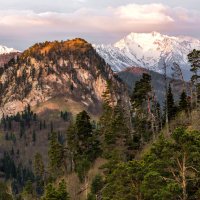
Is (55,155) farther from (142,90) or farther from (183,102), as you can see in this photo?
(183,102)

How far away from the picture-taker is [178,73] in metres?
95.8

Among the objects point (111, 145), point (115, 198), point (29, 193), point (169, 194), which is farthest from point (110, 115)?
point (169, 194)

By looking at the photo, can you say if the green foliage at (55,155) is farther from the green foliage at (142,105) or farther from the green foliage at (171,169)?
the green foliage at (171,169)

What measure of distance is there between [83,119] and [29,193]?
3716 cm

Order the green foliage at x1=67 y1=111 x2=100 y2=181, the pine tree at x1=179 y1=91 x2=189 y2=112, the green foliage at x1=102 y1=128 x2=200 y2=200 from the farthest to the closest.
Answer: the pine tree at x1=179 y1=91 x2=189 y2=112, the green foliage at x1=67 y1=111 x2=100 y2=181, the green foliage at x1=102 y1=128 x2=200 y2=200

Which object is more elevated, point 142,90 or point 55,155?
point 142,90

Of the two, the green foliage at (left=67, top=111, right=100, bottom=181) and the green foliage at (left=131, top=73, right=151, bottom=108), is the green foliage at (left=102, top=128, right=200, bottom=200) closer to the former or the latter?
the green foliage at (left=131, top=73, right=151, bottom=108)

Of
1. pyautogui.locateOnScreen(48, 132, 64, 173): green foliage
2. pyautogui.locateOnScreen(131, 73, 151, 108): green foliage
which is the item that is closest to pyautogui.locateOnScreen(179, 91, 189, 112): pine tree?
pyautogui.locateOnScreen(131, 73, 151, 108): green foliage

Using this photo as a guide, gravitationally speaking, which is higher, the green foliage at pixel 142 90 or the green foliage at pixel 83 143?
the green foliage at pixel 142 90

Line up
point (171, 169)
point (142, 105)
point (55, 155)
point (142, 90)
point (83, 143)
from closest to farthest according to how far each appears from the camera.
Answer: point (171, 169) → point (142, 90) → point (83, 143) → point (142, 105) → point (55, 155)

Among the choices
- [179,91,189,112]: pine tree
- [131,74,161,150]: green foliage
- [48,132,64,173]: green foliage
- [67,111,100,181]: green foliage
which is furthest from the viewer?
[48,132,64,173]: green foliage

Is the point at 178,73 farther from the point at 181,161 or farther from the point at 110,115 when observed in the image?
the point at 181,161

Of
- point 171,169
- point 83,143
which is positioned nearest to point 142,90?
point 83,143

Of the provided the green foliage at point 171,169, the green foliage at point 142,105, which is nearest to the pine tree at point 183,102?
the green foliage at point 142,105
